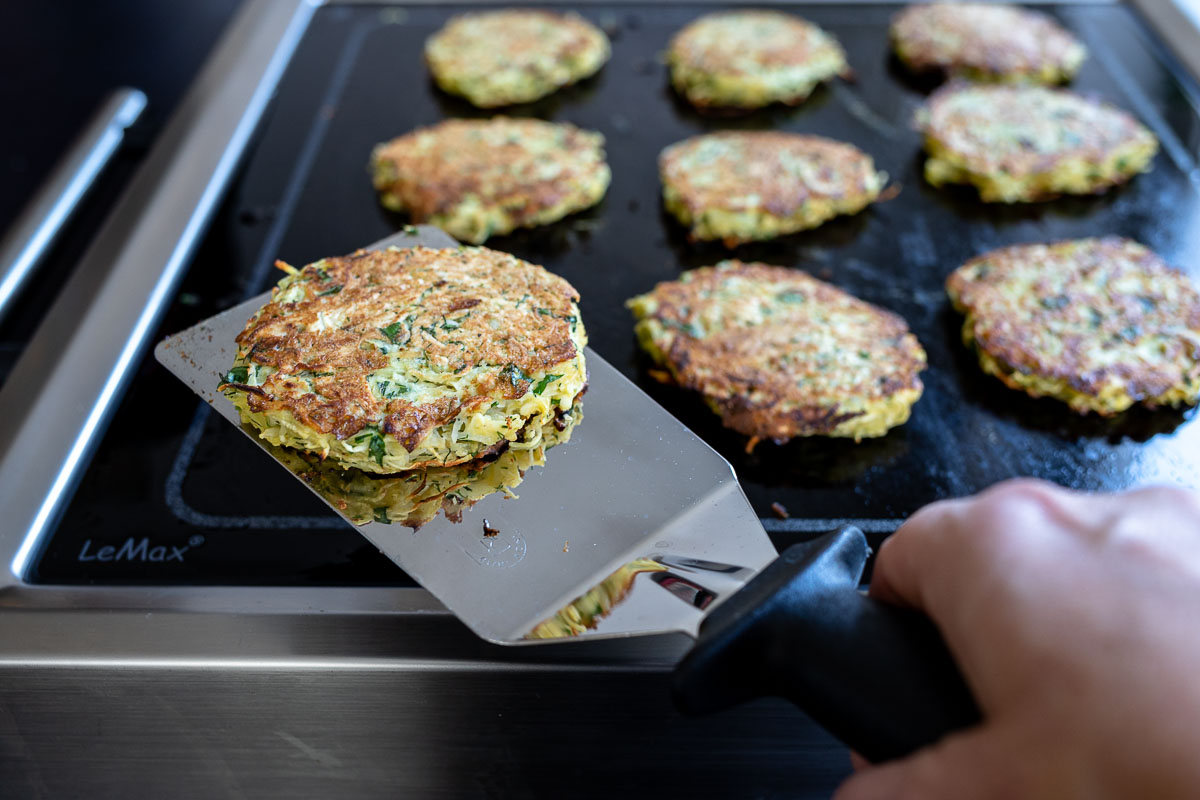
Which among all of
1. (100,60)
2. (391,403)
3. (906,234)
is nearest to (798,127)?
(906,234)

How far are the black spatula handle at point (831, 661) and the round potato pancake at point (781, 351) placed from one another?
0.62m

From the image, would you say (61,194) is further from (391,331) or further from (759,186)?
(759,186)

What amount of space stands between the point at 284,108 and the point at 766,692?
207 cm

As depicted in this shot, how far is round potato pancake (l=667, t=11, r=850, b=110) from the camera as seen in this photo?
242 centimetres

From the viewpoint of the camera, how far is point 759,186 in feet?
6.76

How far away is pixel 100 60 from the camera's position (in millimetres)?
4008

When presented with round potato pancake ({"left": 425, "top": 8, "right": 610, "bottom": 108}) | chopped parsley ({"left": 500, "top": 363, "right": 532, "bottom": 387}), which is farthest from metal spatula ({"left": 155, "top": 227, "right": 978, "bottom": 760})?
round potato pancake ({"left": 425, "top": 8, "right": 610, "bottom": 108})

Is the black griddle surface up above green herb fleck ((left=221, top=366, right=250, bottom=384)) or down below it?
below

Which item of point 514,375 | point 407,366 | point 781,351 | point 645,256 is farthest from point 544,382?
point 645,256

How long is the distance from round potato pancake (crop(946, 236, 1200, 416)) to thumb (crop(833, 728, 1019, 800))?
1.05m

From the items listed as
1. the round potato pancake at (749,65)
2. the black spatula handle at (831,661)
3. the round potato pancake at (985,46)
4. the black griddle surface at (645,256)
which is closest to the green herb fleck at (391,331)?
the black griddle surface at (645,256)

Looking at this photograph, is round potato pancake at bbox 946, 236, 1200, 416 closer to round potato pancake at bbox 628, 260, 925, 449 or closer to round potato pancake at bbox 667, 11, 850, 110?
round potato pancake at bbox 628, 260, 925, 449

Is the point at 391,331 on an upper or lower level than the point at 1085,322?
upper

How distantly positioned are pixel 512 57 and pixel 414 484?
158 centimetres
